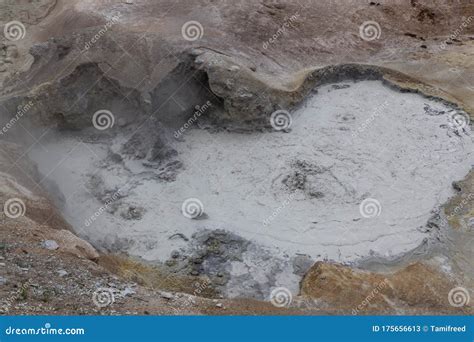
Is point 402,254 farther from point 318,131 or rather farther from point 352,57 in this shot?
point 352,57

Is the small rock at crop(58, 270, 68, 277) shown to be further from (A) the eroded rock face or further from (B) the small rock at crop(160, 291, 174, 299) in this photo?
(A) the eroded rock face

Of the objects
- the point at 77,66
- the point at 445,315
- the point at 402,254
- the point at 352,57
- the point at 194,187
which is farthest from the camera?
the point at 352,57

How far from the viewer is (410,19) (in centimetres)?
2106

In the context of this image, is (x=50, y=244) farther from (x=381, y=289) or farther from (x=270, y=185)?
(x=381, y=289)

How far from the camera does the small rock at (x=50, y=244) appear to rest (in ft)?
35.5

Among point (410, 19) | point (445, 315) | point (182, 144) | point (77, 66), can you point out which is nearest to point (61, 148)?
point (77, 66)

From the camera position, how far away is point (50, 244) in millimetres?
10922

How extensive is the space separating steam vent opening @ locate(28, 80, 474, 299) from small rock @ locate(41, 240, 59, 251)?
2365mm

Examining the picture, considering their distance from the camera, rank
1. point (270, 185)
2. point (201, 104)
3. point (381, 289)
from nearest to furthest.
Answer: point (381, 289), point (270, 185), point (201, 104)

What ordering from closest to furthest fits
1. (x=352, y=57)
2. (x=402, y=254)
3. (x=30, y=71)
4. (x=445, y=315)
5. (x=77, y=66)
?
(x=445, y=315) < (x=402, y=254) < (x=77, y=66) < (x=30, y=71) < (x=352, y=57)

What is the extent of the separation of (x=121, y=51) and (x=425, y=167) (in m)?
9.10

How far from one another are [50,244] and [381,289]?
6481 mm

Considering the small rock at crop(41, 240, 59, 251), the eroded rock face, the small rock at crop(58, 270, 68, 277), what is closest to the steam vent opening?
the eroded rock face

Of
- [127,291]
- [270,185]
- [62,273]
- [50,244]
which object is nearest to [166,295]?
[127,291]
